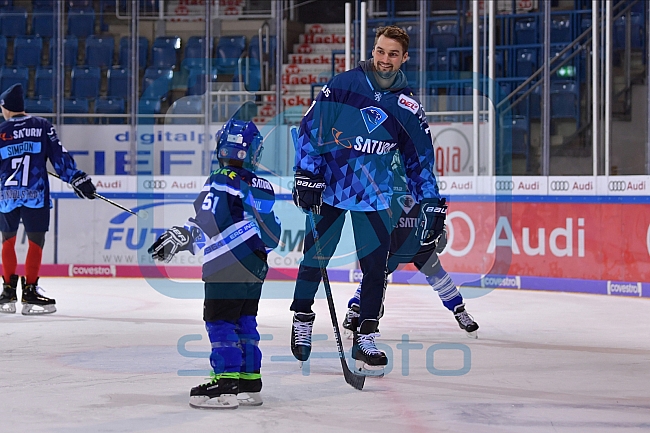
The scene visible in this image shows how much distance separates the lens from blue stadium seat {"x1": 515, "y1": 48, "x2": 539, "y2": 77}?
34.8 ft

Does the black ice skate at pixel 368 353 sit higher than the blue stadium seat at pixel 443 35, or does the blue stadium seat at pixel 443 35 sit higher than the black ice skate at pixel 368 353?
the blue stadium seat at pixel 443 35

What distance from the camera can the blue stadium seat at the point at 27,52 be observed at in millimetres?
12336

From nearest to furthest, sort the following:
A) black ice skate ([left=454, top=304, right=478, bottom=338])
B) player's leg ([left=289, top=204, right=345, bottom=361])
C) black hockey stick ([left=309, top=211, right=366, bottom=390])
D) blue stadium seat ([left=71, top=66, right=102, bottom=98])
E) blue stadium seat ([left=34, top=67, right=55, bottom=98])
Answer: black hockey stick ([left=309, top=211, right=366, bottom=390]) < player's leg ([left=289, top=204, right=345, bottom=361]) < black ice skate ([left=454, top=304, right=478, bottom=338]) < blue stadium seat ([left=34, top=67, right=55, bottom=98]) < blue stadium seat ([left=71, top=66, right=102, bottom=98])

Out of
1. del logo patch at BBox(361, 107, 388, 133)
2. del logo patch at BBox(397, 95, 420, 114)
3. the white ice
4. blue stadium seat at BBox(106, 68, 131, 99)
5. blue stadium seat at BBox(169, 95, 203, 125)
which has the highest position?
blue stadium seat at BBox(106, 68, 131, 99)

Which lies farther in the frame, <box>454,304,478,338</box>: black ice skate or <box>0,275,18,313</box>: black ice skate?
<box>0,275,18,313</box>: black ice skate

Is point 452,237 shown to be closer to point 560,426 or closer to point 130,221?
point 130,221

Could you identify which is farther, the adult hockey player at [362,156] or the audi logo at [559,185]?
the audi logo at [559,185]

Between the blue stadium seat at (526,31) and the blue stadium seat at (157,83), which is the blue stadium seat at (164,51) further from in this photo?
the blue stadium seat at (526,31)

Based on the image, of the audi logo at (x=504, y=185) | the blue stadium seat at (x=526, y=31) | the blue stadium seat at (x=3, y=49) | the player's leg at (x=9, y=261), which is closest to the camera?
the player's leg at (x=9, y=261)

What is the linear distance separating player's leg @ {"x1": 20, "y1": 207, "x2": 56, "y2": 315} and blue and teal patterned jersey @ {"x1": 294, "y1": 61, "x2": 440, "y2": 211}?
3.21 m

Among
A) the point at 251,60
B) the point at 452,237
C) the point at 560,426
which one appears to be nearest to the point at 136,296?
Answer: the point at 452,237

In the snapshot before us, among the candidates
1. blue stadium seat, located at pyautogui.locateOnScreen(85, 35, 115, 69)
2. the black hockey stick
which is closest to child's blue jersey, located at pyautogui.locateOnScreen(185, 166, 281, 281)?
the black hockey stick

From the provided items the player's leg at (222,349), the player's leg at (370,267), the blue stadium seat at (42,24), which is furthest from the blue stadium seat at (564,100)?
the player's leg at (222,349)

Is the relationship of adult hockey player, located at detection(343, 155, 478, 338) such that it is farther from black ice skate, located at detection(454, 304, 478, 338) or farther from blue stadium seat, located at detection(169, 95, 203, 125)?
blue stadium seat, located at detection(169, 95, 203, 125)
